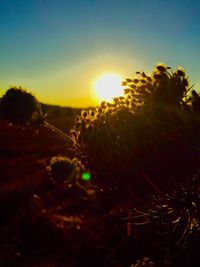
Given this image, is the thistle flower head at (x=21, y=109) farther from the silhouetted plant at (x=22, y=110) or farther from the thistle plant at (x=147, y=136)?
the thistle plant at (x=147, y=136)

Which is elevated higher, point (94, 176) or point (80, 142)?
point (80, 142)

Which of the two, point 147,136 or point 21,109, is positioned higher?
point 21,109

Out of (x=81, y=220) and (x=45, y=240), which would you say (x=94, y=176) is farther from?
(x=81, y=220)

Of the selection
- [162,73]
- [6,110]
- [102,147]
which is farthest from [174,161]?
[6,110]

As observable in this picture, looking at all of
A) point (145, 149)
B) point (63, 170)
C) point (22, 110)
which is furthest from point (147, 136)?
point (63, 170)

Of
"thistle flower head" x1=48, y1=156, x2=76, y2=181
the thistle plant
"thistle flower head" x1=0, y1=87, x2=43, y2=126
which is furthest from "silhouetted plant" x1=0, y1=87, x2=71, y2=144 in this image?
"thistle flower head" x1=48, y1=156, x2=76, y2=181

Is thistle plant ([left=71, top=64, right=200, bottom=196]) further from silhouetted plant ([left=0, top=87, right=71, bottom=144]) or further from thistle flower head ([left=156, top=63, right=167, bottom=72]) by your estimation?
silhouetted plant ([left=0, top=87, right=71, bottom=144])

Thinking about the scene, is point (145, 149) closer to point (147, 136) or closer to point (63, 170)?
point (147, 136)

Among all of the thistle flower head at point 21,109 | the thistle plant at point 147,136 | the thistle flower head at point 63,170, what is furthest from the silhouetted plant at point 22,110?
the thistle flower head at point 63,170
